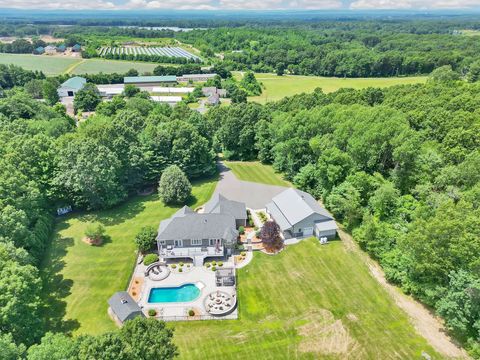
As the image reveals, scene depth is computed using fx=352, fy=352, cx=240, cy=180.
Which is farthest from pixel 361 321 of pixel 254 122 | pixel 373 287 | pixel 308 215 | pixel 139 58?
pixel 139 58

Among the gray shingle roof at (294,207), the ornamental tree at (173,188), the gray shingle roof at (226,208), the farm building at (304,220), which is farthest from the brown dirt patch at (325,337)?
the ornamental tree at (173,188)

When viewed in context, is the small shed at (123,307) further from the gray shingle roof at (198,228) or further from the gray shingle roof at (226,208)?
the gray shingle roof at (226,208)

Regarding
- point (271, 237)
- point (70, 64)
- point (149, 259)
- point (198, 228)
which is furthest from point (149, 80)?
point (271, 237)

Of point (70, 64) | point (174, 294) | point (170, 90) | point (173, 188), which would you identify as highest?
point (70, 64)

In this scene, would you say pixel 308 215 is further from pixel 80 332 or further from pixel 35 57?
pixel 35 57

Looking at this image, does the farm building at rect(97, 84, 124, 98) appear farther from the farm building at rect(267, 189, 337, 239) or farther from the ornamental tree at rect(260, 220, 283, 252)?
the ornamental tree at rect(260, 220, 283, 252)

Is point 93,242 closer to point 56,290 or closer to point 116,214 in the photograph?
point 116,214

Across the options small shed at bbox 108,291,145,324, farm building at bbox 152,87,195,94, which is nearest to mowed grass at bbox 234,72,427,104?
farm building at bbox 152,87,195,94
